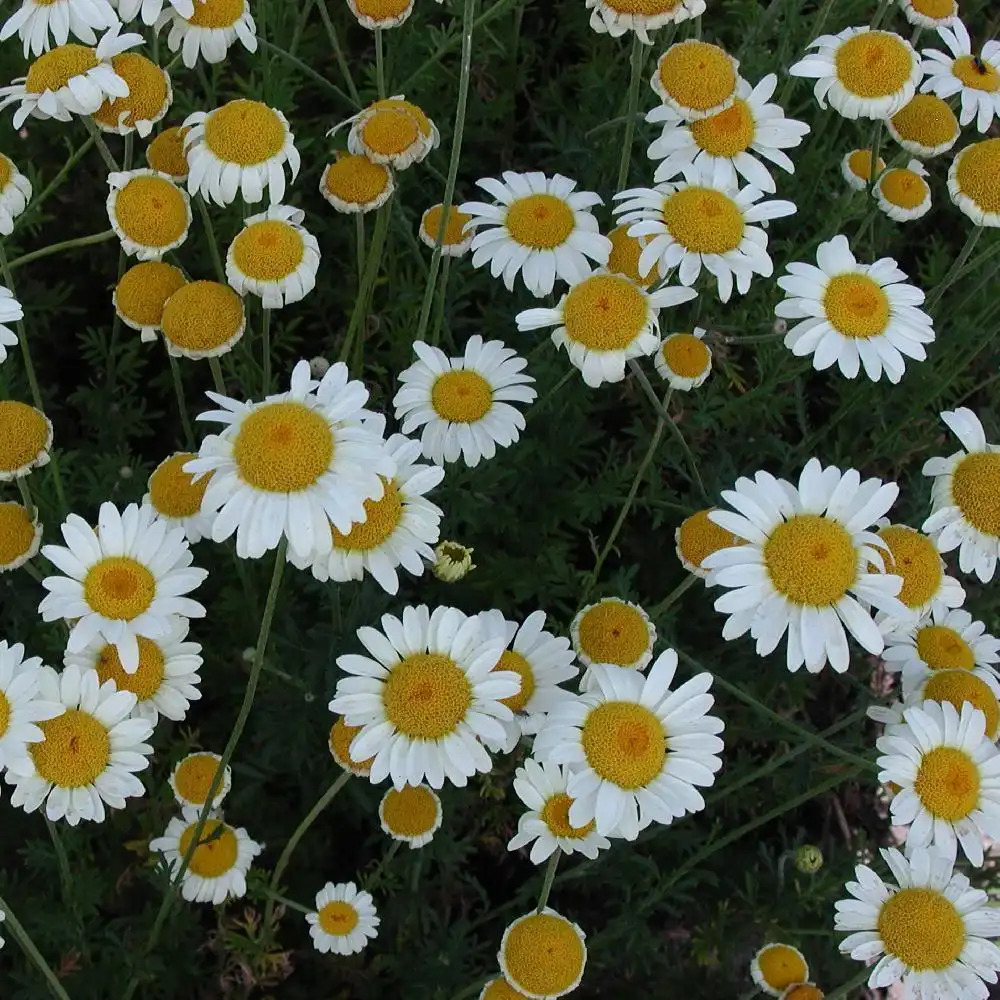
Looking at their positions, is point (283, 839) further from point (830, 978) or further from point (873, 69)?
point (873, 69)

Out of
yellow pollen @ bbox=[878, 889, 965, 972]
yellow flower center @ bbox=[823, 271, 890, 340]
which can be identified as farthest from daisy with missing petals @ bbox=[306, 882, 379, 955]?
yellow flower center @ bbox=[823, 271, 890, 340]

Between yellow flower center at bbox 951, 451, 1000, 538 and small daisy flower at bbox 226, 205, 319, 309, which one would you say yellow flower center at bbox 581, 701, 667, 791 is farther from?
small daisy flower at bbox 226, 205, 319, 309

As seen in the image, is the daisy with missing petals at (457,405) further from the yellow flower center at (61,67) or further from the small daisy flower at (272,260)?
the yellow flower center at (61,67)

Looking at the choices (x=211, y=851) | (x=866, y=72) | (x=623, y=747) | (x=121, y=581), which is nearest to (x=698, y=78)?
(x=866, y=72)

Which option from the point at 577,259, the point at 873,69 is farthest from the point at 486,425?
the point at 873,69

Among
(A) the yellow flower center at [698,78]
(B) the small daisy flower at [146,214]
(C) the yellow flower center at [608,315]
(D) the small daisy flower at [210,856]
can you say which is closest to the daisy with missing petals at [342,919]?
(D) the small daisy flower at [210,856]
